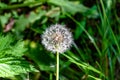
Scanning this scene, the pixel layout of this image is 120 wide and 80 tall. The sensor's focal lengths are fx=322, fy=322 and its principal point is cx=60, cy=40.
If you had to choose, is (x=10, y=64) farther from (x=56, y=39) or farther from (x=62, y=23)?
(x=62, y=23)

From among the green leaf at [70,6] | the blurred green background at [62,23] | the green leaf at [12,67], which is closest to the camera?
the green leaf at [12,67]

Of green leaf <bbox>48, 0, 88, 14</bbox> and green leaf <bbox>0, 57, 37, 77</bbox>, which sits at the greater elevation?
green leaf <bbox>48, 0, 88, 14</bbox>

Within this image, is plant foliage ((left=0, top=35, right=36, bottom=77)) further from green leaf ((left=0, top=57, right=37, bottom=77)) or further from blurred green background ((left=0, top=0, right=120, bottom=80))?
blurred green background ((left=0, top=0, right=120, bottom=80))

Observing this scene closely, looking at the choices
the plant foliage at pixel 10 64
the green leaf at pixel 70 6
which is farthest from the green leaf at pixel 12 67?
the green leaf at pixel 70 6

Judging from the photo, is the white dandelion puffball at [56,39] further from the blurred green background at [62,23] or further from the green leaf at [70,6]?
the green leaf at [70,6]

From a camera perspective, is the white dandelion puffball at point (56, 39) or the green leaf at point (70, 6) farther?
the green leaf at point (70, 6)

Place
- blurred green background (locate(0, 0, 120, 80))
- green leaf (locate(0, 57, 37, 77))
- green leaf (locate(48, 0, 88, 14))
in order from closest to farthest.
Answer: green leaf (locate(0, 57, 37, 77)), blurred green background (locate(0, 0, 120, 80)), green leaf (locate(48, 0, 88, 14))

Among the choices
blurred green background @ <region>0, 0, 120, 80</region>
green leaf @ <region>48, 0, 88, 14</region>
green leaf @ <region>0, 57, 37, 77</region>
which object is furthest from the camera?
green leaf @ <region>48, 0, 88, 14</region>

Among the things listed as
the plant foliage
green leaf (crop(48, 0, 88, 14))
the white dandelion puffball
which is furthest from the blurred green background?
the plant foliage
